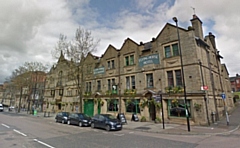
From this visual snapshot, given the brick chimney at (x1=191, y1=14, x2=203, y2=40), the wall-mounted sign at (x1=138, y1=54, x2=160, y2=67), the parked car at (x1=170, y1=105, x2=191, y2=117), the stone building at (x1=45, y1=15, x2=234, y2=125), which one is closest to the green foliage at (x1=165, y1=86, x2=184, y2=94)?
the stone building at (x1=45, y1=15, x2=234, y2=125)

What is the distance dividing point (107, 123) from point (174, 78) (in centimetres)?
980

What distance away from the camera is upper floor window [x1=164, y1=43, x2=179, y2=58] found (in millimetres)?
19630

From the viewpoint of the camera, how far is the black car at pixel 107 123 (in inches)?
604

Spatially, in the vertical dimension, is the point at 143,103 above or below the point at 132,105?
above

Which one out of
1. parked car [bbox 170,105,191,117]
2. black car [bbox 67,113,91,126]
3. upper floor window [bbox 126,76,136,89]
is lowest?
black car [bbox 67,113,91,126]

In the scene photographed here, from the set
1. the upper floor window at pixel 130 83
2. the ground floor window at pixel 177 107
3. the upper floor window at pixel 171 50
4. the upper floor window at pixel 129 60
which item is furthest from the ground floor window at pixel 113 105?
the upper floor window at pixel 171 50

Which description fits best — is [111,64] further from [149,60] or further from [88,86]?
Answer: [149,60]

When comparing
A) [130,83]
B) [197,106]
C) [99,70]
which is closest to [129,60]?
[130,83]

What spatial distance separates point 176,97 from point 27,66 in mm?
37921

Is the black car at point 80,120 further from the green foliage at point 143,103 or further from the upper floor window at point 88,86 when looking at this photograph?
the upper floor window at point 88,86

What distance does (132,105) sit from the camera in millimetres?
23250

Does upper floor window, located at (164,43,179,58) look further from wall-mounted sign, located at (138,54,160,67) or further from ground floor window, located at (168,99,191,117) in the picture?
ground floor window, located at (168,99,191,117)

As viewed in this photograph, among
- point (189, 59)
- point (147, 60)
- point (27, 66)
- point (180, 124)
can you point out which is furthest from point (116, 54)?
point (27, 66)

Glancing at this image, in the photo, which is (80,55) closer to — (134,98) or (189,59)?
(134,98)
